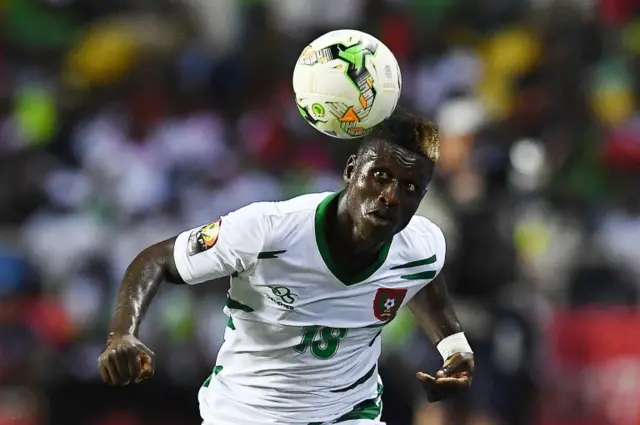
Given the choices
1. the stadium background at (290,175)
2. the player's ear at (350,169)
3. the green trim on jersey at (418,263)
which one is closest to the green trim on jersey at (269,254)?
the player's ear at (350,169)

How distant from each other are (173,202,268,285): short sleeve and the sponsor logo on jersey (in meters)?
0.18

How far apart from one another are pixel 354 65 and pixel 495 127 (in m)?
4.89

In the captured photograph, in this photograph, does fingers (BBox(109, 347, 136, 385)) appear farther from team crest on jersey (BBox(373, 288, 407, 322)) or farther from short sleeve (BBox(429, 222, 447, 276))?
short sleeve (BBox(429, 222, 447, 276))

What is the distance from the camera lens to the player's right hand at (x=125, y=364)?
3900mm

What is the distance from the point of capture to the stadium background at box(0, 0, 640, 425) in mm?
8242

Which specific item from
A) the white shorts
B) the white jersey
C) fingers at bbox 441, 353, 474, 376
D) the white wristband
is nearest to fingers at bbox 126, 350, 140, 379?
the white jersey

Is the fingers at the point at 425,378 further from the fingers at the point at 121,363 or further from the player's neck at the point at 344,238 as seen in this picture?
the fingers at the point at 121,363

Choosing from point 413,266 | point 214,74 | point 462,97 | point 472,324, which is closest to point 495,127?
point 462,97

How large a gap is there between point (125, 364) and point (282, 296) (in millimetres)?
947

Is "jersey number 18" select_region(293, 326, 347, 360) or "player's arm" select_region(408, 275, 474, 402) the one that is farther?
"player's arm" select_region(408, 275, 474, 402)

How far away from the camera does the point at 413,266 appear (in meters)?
4.96

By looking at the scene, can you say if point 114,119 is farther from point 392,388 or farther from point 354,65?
point 354,65

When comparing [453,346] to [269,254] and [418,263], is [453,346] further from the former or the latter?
[269,254]

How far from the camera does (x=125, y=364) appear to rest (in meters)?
3.90
